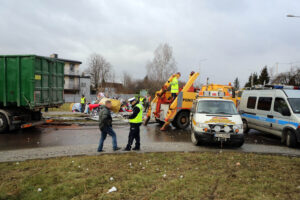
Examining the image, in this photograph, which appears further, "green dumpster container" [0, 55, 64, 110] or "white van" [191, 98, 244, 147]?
"green dumpster container" [0, 55, 64, 110]

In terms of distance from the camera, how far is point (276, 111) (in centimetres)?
844

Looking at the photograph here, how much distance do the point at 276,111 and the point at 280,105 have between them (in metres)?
0.30

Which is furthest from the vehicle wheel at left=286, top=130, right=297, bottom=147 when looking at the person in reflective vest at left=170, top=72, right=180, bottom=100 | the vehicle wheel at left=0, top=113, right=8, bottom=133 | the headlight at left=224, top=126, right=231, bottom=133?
the vehicle wheel at left=0, top=113, right=8, bottom=133

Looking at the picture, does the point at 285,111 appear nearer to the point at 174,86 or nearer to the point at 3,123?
the point at 174,86

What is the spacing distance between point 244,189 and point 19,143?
750 centimetres

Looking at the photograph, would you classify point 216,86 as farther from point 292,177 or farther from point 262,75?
point 262,75

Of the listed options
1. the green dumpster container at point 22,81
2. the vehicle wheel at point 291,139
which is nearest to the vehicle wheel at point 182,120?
the vehicle wheel at point 291,139

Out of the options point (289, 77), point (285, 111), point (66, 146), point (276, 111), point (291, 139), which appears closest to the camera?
point (66, 146)

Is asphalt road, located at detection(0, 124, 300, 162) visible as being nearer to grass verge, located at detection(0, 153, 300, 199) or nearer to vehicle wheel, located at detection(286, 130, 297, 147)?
vehicle wheel, located at detection(286, 130, 297, 147)

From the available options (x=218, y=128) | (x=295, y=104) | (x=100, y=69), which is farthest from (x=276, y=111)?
(x=100, y=69)

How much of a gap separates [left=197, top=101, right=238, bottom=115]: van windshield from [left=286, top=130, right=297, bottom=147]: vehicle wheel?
2.00 m

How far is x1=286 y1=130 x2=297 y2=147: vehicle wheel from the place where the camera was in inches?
298

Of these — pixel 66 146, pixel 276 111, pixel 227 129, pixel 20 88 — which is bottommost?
pixel 66 146

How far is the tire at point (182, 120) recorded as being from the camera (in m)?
11.3
